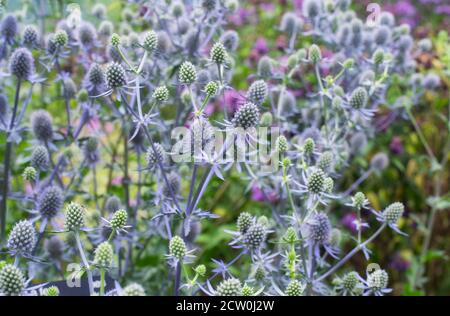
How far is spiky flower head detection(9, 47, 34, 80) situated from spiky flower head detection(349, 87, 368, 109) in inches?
39.5

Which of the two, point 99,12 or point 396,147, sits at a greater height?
point 99,12

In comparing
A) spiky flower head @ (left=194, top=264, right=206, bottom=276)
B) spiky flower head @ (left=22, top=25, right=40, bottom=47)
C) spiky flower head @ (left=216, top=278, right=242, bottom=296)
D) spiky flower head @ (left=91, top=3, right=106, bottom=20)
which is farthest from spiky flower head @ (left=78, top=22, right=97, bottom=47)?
spiky flower head @ (left=216, top=278, right=242, bottom=296)

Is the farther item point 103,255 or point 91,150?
point 91,150

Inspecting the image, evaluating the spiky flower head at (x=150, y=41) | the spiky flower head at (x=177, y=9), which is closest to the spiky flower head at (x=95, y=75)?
the spiky flower head at (x=150, y=41)

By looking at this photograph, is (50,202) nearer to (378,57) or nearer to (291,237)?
(291,237)

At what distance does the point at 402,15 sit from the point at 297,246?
8.58ft

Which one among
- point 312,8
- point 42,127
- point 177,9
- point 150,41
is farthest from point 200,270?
point 312,8

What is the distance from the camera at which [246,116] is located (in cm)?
137

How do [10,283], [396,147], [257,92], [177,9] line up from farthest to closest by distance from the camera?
[396,147] < [177,9] < [257,92] < [10,283]

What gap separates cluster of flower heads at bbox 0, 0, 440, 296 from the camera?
1396 millimetres

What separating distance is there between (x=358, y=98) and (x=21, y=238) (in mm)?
1118

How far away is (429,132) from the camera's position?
319 centimetres
